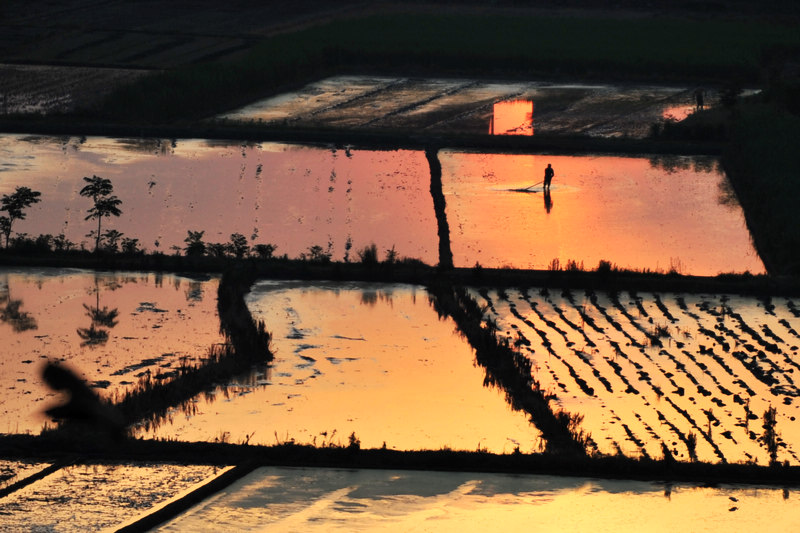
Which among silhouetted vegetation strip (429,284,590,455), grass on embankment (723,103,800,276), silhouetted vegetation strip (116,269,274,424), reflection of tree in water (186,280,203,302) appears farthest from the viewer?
grass on embankment (723,103,800,276)

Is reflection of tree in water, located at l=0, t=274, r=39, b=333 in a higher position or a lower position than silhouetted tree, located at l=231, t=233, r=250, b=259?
lower

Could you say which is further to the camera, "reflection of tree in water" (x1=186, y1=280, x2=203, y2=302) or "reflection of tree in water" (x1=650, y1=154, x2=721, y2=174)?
"reflection of tree in water" (x1=650, y1=154, x2=721, y2=174)

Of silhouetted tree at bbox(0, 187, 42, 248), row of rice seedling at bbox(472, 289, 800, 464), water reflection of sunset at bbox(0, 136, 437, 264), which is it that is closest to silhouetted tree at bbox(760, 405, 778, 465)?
row of rice seedling at bbox(472, 289, 800, 464)

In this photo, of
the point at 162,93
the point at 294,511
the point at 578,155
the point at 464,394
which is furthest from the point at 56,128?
the point at 294,511

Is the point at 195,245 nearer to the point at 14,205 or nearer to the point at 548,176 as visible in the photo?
the point at 14,205

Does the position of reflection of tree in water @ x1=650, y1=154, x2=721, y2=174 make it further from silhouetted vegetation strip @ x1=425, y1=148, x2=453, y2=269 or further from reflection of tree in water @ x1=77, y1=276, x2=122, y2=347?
reflection of tree in water @ x1=77, y1=276, x2=122, y2=347

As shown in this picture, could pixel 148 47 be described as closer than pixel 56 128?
No

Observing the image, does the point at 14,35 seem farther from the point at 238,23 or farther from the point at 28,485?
the point at 28,485

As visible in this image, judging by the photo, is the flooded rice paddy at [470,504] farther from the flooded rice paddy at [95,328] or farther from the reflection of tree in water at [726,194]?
the reflection of tree in water at [726,194]
